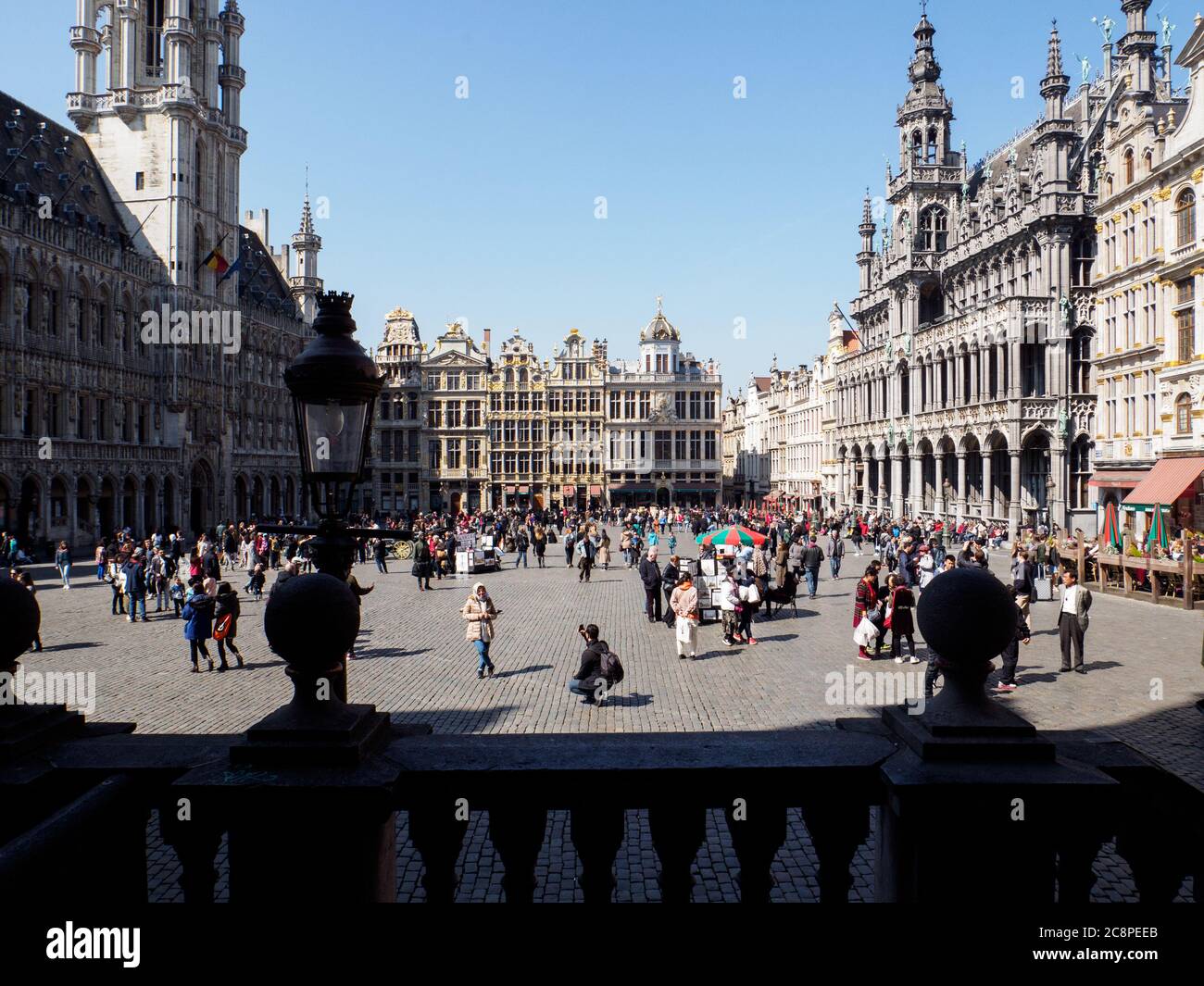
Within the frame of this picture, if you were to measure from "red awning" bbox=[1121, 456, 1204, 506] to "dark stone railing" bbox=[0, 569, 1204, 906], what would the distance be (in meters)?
29.0

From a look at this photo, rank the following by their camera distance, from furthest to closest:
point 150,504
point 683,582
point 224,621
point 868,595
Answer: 1. point 150,504
2. point 683,582
3. point 868,595
4. point 224,621

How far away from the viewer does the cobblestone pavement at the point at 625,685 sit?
6.79 m

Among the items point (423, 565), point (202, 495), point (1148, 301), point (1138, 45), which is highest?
point (1138, 45)

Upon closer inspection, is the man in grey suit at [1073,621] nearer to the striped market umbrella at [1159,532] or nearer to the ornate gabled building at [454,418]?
the striped market umbrella at [1159,532]

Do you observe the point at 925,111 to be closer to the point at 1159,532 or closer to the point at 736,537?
the point at 1159,532

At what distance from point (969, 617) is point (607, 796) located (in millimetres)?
1288

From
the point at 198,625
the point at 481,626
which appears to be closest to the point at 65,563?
the point at 198,625

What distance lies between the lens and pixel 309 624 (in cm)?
271

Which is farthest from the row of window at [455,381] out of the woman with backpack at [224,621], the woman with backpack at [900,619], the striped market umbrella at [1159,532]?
the woman with backpack at [900,619]

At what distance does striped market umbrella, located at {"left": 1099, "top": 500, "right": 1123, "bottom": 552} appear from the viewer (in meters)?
26.9
